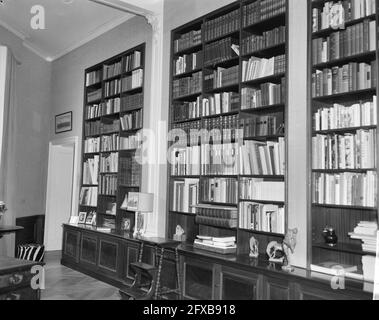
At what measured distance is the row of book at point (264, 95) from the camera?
388cm

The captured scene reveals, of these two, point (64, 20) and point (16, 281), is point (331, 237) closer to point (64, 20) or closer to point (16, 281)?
point (16, 281)

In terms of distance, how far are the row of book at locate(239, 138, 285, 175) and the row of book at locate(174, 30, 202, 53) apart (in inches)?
60.0

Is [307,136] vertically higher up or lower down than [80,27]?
lower down

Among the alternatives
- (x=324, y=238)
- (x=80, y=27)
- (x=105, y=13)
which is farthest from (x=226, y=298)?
(x=80, y=27)

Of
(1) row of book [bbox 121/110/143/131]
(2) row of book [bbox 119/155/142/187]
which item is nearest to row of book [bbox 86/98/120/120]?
(1) row of book [bbox 121/110/143/131]

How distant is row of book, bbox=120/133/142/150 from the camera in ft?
19.2

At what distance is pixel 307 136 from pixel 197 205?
60.4 inches

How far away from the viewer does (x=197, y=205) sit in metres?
4.52

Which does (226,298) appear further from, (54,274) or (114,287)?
(54,274)

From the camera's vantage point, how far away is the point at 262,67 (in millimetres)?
4062

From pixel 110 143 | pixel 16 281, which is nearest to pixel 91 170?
pixel 110 143

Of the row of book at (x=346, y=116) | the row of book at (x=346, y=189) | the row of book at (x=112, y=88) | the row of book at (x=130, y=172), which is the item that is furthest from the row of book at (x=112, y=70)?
the row of book at (x=346, y=189)

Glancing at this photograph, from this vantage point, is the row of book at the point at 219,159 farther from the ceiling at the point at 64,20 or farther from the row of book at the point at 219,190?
the ceiling at the point at 64,20

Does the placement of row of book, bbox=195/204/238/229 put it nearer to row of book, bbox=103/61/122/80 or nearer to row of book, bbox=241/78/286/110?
row of book, bbox=241/78/286/110
